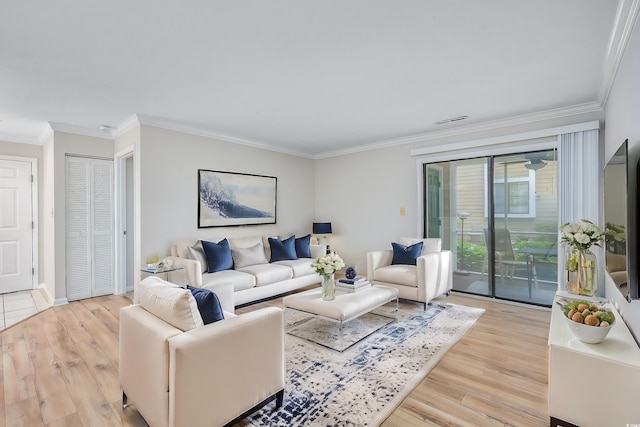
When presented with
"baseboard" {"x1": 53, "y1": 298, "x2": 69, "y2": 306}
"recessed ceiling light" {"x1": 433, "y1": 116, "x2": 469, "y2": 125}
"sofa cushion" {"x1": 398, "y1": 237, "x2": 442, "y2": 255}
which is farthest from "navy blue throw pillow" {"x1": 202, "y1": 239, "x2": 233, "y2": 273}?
"recessed ceiling light" {"x1": 433, "y1": 116, "x2": 469, "y2": 125}

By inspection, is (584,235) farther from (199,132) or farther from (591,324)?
(199,132)

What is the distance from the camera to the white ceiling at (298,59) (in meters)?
1.95

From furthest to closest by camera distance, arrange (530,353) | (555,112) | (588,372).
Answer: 1. (555,112)
2. (530,353)
3. (588,372)

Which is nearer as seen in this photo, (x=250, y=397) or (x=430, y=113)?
(x=250, y=397)

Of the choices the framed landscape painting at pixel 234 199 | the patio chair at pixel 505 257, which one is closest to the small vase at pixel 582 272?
the patio chair at pixel 505 257

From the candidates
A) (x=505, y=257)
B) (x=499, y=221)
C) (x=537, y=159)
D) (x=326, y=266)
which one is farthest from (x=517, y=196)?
(x=326, y=266)

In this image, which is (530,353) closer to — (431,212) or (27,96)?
(431,212)

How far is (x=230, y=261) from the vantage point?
4410 millimetres

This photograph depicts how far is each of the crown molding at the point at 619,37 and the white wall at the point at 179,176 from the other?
4.57 meters

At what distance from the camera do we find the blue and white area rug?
195 cm

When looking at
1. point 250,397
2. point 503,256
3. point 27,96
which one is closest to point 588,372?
point 250,397

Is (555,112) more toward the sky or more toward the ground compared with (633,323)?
more toward the sky

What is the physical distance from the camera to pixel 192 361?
1.55m

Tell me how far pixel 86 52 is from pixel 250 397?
2.75 meters
